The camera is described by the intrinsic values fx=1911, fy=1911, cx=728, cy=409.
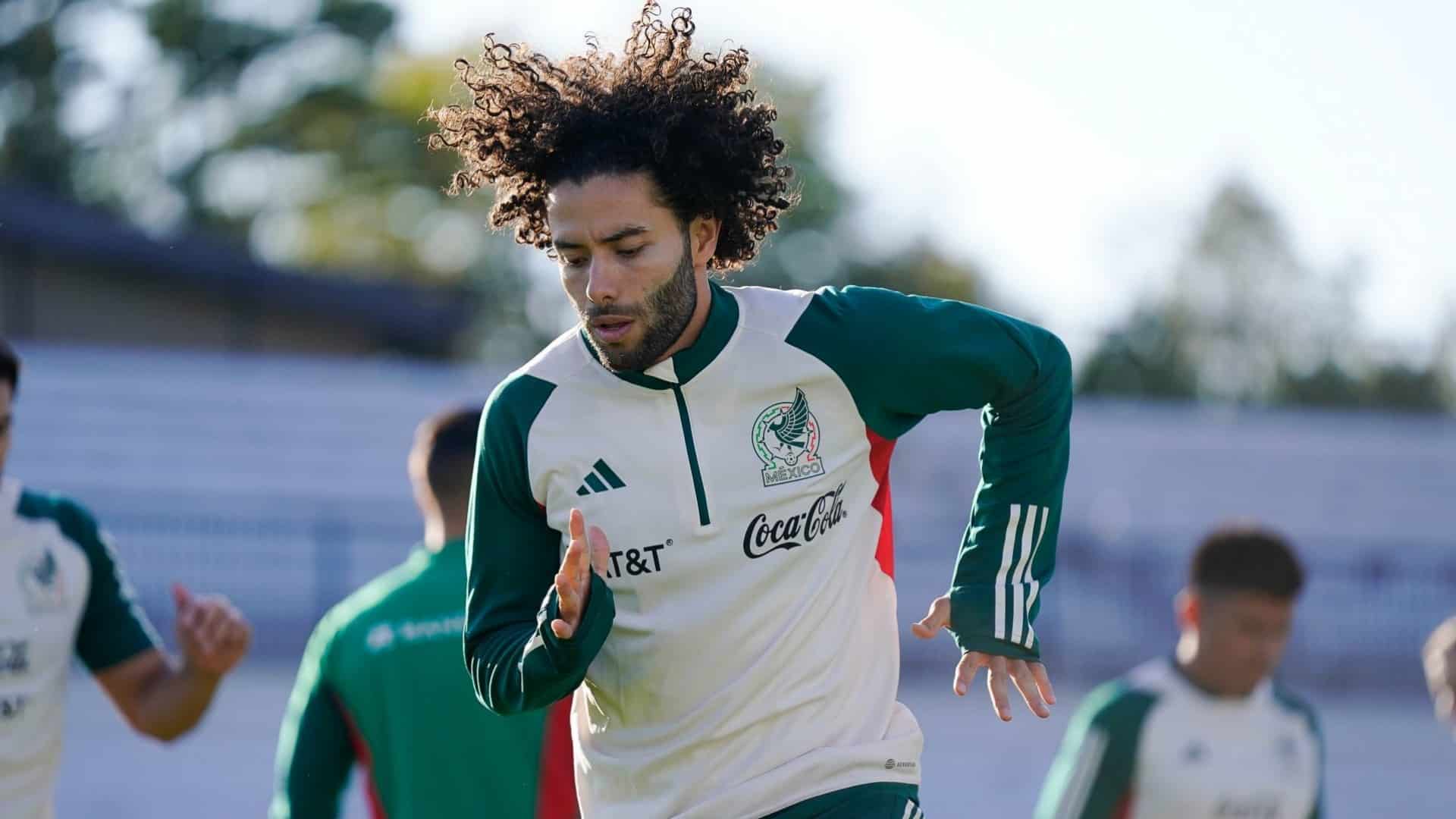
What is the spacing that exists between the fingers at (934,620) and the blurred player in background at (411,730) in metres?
1.46

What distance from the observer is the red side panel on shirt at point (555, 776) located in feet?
16.5

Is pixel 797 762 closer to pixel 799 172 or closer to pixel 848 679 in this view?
pixel 848 679

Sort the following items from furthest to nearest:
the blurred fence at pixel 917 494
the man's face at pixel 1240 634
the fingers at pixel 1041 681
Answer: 1. the blurred fence at pixel 917 494
2. the man's face at pixel 1240 634
3. the fingers at pixel 1041 681

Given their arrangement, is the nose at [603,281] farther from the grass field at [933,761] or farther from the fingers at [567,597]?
the grass field at [933,761]

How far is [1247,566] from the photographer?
6.65 meters

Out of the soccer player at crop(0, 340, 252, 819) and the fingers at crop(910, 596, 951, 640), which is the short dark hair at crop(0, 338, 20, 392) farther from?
the fingers at crop(910, 596, 951, 640)

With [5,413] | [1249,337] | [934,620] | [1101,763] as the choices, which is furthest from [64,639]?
[1249,337]

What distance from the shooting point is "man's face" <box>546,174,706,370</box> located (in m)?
3.71

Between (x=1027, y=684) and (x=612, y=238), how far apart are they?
48.6 inches

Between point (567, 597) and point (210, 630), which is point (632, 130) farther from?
point (210, 630)

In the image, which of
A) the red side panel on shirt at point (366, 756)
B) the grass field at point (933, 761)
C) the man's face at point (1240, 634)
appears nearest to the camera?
the red side panel on shirt at point (366, 756)

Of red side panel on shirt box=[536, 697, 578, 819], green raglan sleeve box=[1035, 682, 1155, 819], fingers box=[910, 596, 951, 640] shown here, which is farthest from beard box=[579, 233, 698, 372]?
green raglan sleeve box=[1035, 682, 1155, 819]

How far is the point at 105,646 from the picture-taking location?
5453 mm

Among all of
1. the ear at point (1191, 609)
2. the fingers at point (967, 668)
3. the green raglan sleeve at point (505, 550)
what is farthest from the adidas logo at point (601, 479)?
the ear at point (1191, 609)
